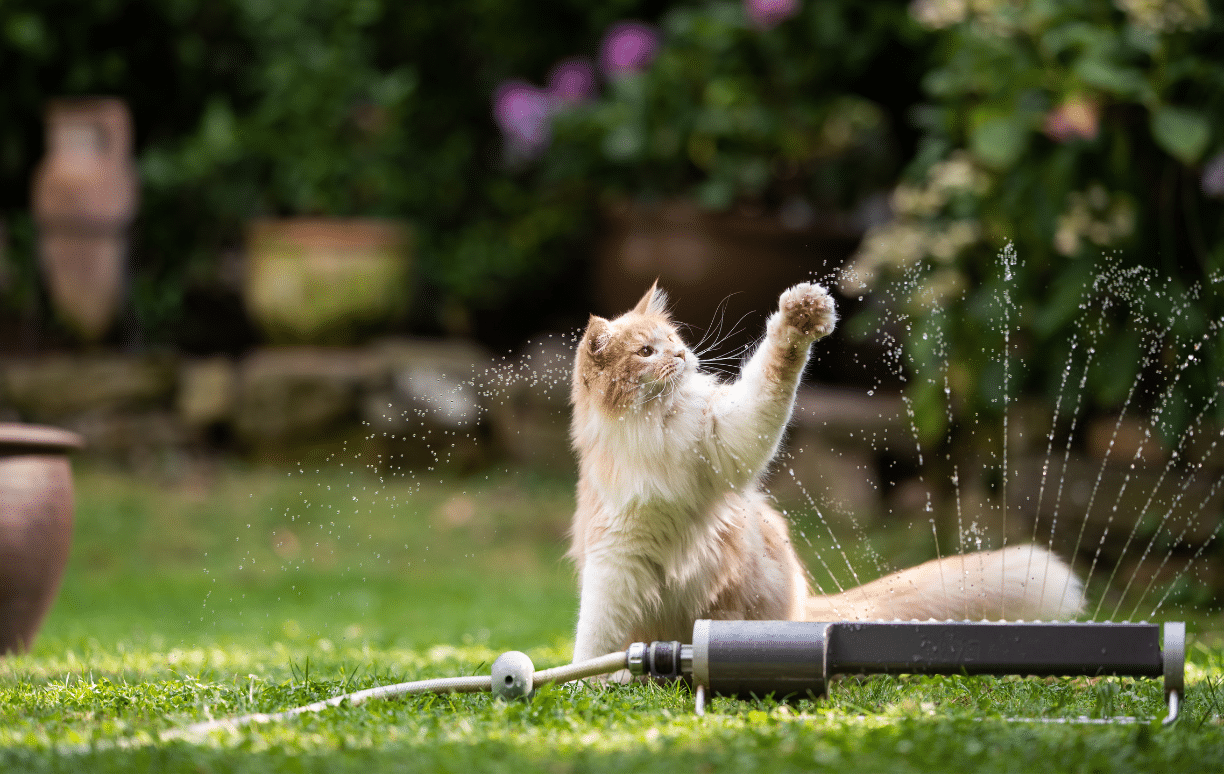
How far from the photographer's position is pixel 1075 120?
4.02m

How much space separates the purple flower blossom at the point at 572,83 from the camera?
671 cm

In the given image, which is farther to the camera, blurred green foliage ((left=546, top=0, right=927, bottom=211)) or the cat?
blurred green foliage ((left=546, top=0, right=927, bottom=211))

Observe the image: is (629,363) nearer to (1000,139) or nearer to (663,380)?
(663,380)

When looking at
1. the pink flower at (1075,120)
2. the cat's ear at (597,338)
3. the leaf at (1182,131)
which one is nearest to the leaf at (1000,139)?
the pink flower at (1075,120)

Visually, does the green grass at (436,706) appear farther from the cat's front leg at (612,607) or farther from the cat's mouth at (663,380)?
the cat's mouth at (663,380)

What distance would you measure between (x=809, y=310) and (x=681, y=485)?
0.40 meters

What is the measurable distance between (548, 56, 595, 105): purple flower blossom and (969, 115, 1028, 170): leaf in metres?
2.99

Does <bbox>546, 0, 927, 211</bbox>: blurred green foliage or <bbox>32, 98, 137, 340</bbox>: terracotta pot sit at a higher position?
<bbox>546, 0, 927, 211</bbox>: blurred green foliage

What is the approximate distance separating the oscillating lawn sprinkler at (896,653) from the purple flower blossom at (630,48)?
4.83 m

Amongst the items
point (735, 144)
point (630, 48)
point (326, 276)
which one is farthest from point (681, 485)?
point (630, 48)

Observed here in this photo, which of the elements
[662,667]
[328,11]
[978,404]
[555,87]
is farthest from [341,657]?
[328,11]

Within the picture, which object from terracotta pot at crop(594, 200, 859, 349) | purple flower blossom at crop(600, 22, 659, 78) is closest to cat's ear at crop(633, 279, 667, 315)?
terracotta pot at crop(594, 200, 859, 349)

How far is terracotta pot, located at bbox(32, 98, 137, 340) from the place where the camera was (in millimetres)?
6586

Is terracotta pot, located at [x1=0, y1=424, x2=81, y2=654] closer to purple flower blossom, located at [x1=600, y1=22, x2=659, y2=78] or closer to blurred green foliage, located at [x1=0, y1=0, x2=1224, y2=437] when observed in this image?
blurred green foliage, located at [x1=0, y1=0, x2=1224, y2=437]
